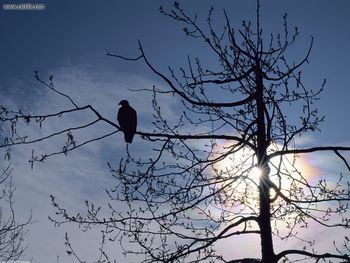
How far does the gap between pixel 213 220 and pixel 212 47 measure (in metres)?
2.38

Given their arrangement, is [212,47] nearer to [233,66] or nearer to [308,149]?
[233,66]

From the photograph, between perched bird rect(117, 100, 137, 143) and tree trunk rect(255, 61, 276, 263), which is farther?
perched bird rect(117, 100, 137, 143)

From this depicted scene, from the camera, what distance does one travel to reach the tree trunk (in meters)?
5.11

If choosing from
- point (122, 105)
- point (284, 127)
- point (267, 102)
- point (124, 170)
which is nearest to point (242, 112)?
point (267, 102)

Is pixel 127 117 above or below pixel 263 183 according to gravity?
above

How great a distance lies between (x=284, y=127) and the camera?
16.3 feet

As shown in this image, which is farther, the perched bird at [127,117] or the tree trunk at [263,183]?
the perched bird at [127,117]

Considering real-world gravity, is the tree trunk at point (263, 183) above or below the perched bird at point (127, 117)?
below

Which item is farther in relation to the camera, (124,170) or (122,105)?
(122,105)

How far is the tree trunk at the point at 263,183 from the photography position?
→ 16.8 feet

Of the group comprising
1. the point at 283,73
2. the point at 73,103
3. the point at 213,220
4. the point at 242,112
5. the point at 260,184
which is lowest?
the point at 213,220

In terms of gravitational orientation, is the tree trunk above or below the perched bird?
below

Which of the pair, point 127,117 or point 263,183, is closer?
point 263,183

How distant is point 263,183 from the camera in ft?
17.7
